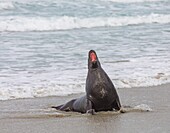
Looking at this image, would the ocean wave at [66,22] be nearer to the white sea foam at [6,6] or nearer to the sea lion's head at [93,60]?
the white sea foam at [6,6]

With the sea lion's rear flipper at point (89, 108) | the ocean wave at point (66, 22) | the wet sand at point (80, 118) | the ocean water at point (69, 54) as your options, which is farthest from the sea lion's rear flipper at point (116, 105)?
the ocean wave at point (66, 22)

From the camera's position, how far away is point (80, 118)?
548cm

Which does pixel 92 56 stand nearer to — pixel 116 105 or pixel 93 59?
pixel 93 59

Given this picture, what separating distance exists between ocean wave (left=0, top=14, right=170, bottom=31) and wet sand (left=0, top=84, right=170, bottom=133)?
12.2 meters

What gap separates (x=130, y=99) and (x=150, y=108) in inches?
30.8

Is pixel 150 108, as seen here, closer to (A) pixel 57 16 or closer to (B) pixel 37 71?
(B) pixel 37 71

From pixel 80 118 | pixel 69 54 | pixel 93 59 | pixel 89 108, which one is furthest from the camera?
pixel 69 54

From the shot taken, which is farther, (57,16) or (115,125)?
(57,16)

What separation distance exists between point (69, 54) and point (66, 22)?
9507 mm

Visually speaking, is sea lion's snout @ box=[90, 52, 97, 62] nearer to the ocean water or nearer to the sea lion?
the sea lion

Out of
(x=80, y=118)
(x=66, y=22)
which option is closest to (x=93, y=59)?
(x=80, y=118)

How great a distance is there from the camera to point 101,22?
68.9 ft

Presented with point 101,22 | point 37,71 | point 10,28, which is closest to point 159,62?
point 37,71

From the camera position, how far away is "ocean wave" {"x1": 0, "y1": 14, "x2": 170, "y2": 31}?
19141mm
